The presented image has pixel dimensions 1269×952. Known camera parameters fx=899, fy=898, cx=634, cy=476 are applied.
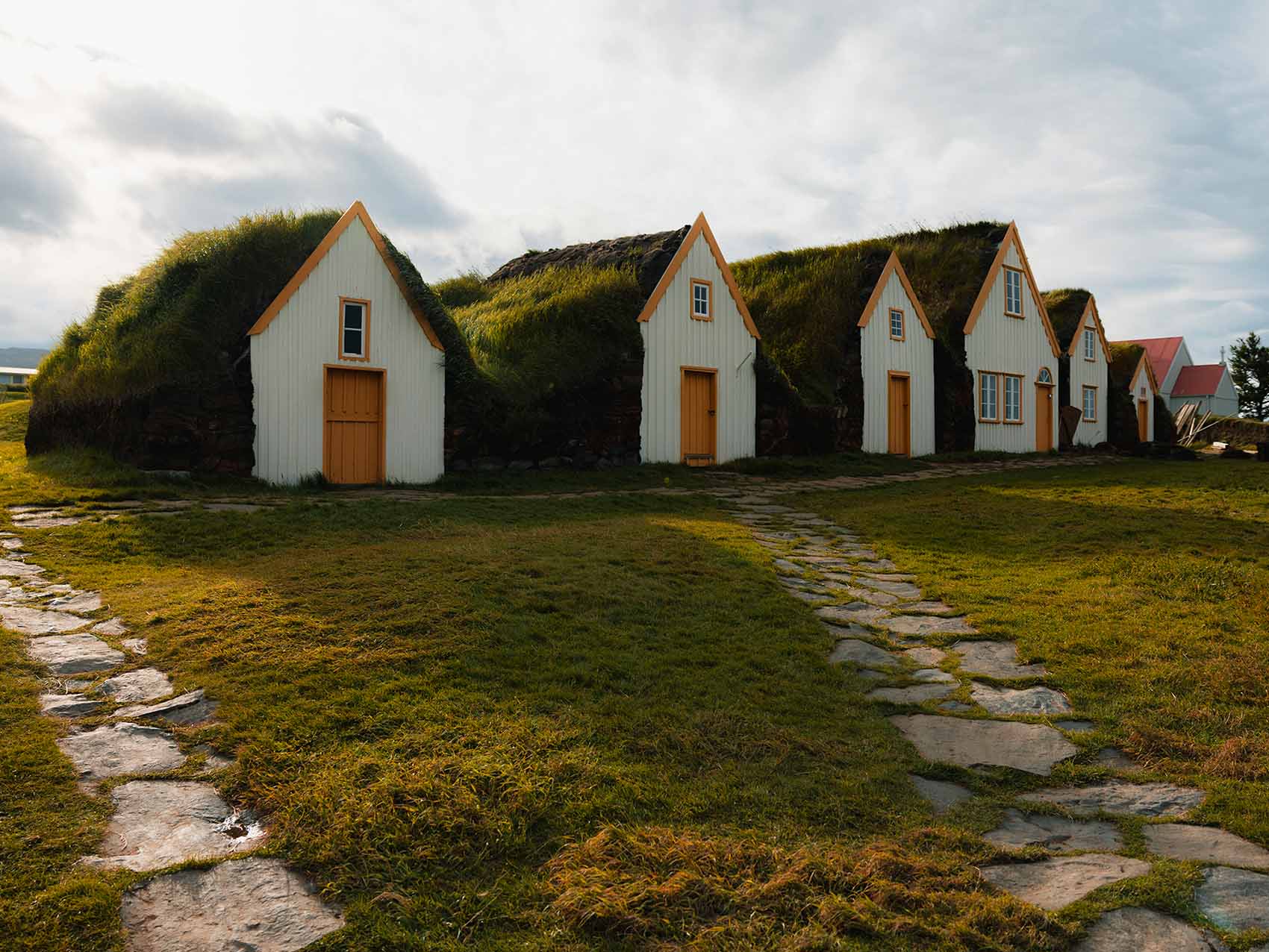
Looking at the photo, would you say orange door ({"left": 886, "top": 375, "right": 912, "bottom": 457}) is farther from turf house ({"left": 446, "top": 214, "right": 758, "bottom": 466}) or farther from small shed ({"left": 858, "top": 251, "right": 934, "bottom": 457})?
turf house ({"left": 446, "top": 214, "right": 758, "bottom": 466})

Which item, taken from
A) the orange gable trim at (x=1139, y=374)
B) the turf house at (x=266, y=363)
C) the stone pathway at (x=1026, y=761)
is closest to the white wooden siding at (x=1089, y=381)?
the orange gable trim at (x=1139, y=374)

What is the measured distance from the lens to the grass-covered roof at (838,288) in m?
25.7

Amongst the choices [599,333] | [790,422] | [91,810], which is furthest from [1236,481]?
[91,810]

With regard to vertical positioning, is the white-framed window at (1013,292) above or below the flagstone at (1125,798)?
above

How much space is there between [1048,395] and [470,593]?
2885 cm

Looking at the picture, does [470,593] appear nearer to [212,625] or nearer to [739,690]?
[212,625]

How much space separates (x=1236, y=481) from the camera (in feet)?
59.5

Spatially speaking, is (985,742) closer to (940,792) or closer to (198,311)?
(940,792)

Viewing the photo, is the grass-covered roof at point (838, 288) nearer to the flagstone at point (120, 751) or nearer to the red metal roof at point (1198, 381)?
the flagstone at point (120, 751)

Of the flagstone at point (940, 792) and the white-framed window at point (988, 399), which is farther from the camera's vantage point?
the white-framed window at point (988, 399)

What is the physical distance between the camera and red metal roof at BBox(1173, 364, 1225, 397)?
5931 centimetres

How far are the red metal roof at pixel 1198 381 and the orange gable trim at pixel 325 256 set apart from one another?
58426 millimetres

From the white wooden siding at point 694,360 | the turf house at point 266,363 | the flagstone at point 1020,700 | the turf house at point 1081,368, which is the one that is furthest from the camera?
the turf house at point 1081,368

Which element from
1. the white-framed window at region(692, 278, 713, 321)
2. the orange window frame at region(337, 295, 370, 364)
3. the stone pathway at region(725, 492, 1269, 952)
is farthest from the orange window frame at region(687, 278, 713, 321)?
the stone pathway at region(725, 492, 1269, 952)
